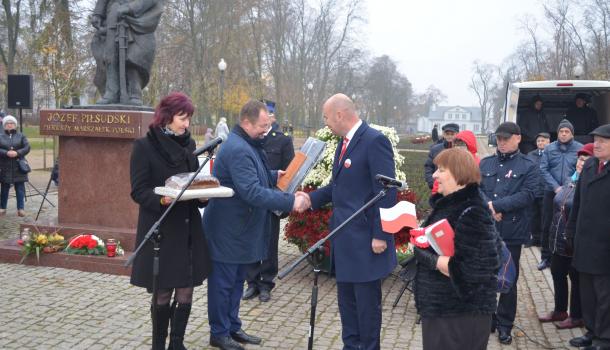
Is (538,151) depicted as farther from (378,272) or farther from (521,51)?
(521,51)

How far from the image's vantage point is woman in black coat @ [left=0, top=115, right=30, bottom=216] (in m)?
11.0

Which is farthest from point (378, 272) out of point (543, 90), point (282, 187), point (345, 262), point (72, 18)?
point (72, 18)

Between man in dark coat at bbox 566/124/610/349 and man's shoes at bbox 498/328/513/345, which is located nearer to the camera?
man in dark coat at bbox 566/124/610/349

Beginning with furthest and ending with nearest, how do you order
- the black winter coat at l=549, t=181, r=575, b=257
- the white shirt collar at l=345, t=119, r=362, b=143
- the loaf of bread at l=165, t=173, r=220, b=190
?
the black winter coat at l=549, t=181, r=575, b=257 < the white shirt collar at l=345, t=119, r=362, b=143 < the loaf of bread at l=165, t=173, r=220, b=190

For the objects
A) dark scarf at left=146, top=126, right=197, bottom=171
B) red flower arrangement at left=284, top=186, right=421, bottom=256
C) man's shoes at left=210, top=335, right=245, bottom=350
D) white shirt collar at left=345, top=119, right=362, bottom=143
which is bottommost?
man's shoes at left=210, top=335, right=245, bottom=350

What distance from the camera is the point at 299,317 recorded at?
587 centimetres

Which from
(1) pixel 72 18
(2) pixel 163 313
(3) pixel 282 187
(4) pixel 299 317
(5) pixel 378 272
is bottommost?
(4) pixel 299 317

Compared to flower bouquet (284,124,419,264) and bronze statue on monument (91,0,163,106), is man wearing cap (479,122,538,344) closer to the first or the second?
flower bouquet (284,124,419,264)

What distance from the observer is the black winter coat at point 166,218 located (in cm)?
411

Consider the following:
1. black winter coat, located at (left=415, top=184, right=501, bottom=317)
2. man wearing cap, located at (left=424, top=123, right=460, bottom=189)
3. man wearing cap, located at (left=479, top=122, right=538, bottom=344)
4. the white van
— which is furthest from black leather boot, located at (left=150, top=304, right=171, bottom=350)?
the white van

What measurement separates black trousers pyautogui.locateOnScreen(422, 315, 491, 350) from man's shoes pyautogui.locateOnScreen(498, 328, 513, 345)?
216 cm

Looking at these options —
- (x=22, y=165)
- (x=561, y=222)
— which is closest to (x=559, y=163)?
(x=561, y=222)

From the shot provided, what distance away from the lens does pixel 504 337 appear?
529 centimetres

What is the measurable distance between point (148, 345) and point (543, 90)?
335 inches
